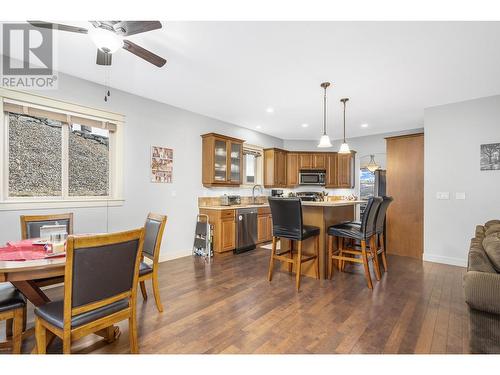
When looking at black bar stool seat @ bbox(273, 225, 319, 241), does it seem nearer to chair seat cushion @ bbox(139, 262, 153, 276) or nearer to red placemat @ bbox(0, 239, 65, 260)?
chair seat cushion @ bbox(139, 262, 153, 276)

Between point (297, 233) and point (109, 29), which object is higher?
point (109, 29)

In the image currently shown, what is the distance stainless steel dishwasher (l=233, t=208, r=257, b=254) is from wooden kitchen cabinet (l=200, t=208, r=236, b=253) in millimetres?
88

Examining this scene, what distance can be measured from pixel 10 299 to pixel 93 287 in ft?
2.33

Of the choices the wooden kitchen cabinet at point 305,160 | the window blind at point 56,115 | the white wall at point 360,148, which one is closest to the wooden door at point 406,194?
the white wall at point 360,148

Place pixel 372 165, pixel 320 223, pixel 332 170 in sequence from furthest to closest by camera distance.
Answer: pixel 332 170
pixel 372 165
pixel 320 223

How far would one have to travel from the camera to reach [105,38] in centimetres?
175

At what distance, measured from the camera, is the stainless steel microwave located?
6582 millimetres

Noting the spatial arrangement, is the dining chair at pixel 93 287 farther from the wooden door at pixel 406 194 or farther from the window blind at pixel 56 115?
the wooden door at pixel 406 194

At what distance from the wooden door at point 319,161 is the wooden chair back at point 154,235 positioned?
5.05 meters

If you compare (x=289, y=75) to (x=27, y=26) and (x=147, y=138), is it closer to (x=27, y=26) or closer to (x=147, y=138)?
(x=147, y=138)

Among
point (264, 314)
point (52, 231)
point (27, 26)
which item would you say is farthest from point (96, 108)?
point (264, 314)

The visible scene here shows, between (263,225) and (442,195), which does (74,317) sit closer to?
(263,225)

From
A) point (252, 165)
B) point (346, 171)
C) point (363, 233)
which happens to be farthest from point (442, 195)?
point (252, 165)
